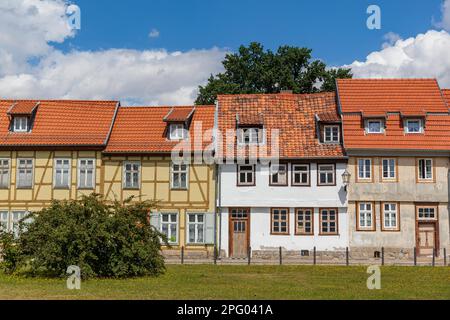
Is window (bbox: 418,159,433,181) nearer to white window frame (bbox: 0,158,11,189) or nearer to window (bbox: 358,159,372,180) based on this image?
window (bbox: 358,159,372,180)

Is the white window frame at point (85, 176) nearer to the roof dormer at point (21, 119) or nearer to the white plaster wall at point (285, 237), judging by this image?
the roof dormer at point (21, 119)

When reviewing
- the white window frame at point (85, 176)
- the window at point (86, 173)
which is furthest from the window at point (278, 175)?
the window at point (86, 173)

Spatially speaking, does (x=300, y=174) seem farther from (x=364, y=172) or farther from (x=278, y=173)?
(x=364, y=172)

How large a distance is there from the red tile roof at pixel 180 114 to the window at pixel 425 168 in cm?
1286

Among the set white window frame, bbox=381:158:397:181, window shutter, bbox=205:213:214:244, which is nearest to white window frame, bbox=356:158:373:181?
white window frame, bbox=381:158:397:181

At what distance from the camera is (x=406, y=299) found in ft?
59.1

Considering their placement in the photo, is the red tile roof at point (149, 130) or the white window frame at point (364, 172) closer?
the white window frame at point (364, 172)

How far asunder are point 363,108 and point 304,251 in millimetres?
8661

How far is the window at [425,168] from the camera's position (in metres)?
35.3

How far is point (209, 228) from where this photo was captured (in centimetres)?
Answer: 3578

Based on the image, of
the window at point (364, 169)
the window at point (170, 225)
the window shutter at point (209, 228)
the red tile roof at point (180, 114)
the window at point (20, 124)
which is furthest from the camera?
the window at point (20, 124)

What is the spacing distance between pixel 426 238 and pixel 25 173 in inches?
865

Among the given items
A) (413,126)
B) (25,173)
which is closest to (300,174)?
(413,126)

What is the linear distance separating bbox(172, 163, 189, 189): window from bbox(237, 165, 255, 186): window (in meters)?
2.88
